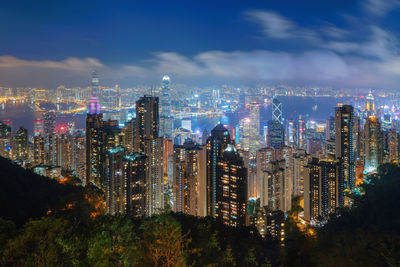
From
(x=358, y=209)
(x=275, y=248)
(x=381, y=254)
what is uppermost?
(x=381, y=254)

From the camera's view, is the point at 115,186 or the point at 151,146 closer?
the point at 115,186

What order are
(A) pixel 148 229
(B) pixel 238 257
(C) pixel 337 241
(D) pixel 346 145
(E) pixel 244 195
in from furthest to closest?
(D) pixel 346 145 < (E) pixel 244 195 < (B) pixel 238 257 < (C) pixel 337 241 < (A) pixel 148 229

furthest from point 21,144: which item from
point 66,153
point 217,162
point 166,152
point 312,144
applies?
point 312,144

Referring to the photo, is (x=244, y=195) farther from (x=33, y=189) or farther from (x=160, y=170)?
(x=33, y=189)

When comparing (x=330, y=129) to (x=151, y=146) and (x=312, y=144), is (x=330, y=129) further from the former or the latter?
(x=151, y=146)

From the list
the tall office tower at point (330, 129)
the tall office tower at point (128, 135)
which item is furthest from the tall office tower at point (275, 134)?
the tall office tower at point (128, 135)

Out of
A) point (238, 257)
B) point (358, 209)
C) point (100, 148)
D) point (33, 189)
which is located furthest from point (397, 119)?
point (33, 189)
